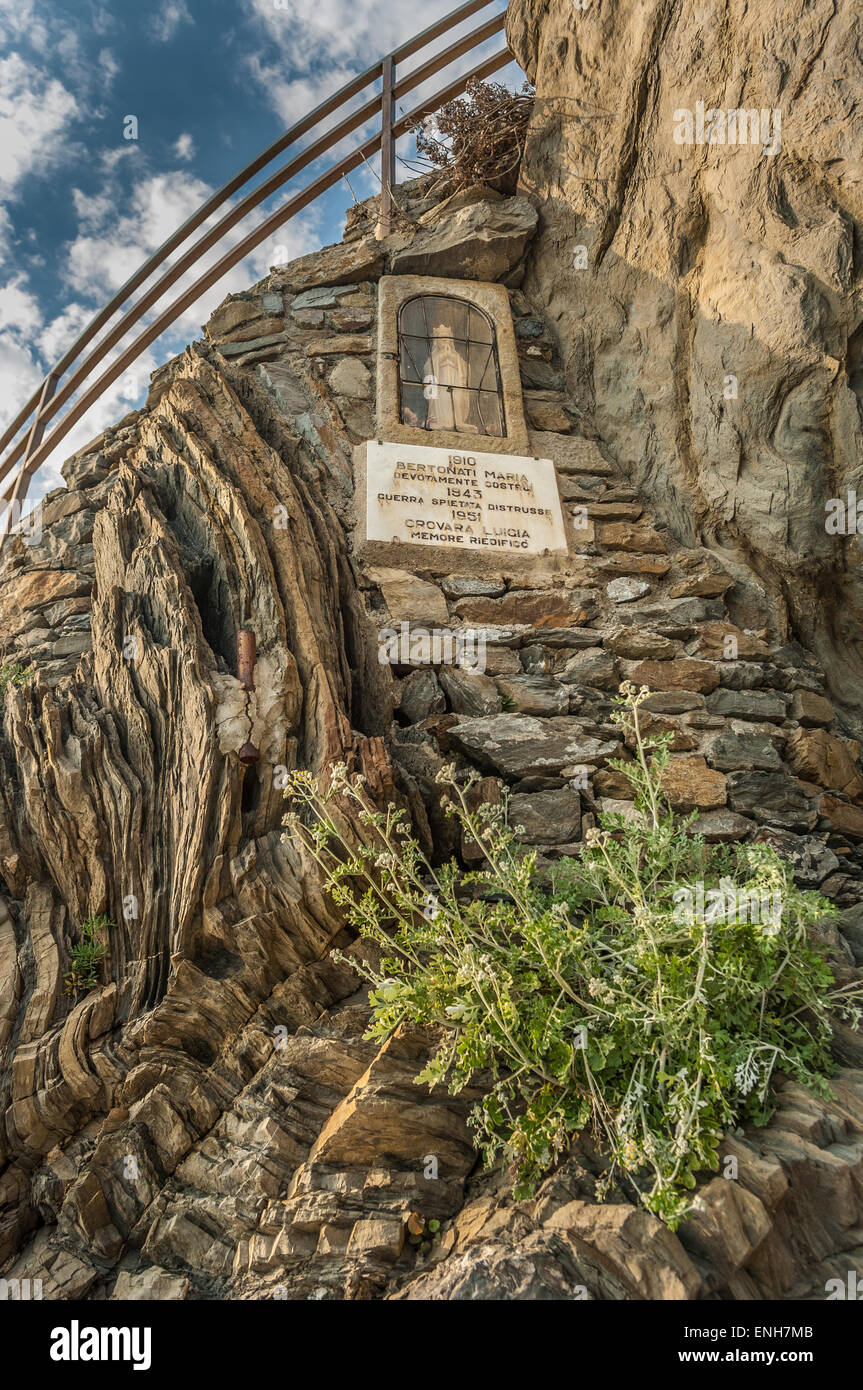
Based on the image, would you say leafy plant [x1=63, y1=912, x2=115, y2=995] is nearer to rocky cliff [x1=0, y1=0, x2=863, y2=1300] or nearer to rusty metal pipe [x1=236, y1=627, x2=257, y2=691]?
rocky cliff [x1=0, y1=0, x2=863, y2=1300]

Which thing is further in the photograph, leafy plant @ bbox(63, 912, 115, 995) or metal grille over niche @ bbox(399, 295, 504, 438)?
metal grille over niche @ bbox(399, 295, 504, 438)

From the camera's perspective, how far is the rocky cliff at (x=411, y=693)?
9.82 ft

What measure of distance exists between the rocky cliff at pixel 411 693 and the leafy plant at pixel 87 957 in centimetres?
4

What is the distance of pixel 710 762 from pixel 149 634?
2901 mm

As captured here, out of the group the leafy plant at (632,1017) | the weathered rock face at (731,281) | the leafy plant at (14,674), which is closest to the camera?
the leafy plant at (632,1017)

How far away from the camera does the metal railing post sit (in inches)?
290

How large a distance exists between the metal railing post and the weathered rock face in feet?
4.80

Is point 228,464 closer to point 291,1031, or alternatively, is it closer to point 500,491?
point 500,491

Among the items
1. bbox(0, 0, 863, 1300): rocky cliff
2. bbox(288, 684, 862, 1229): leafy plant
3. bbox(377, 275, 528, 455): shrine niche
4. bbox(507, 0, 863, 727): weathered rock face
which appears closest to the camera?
bbox(288, 684, 862, 1229): leafy plant

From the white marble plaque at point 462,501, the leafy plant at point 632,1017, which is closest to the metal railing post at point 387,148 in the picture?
the white marble plaque at point 462,501

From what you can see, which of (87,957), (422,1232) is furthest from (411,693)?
(422,1232)

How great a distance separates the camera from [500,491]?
6004 mm

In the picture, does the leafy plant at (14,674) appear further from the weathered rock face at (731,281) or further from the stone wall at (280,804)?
the weathered rock face at (731,281)

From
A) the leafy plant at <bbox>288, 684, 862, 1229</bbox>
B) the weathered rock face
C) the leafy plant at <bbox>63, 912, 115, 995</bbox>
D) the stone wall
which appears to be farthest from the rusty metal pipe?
the weathered rock face
